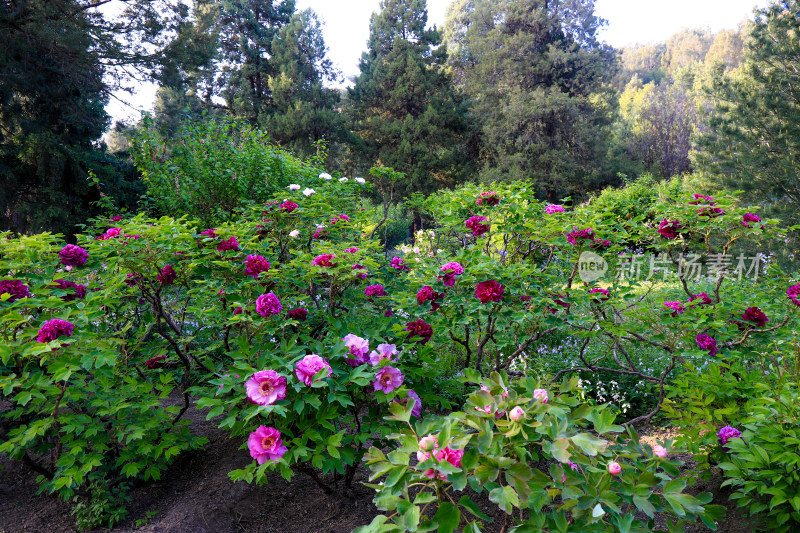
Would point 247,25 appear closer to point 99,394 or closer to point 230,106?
point 230,106

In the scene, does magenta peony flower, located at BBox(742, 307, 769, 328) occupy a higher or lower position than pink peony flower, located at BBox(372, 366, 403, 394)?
higher

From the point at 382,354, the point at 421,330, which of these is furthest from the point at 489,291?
the point at 382,354

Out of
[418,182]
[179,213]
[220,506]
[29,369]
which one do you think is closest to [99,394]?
[29,369]

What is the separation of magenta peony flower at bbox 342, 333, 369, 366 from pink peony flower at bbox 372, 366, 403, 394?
10 cm

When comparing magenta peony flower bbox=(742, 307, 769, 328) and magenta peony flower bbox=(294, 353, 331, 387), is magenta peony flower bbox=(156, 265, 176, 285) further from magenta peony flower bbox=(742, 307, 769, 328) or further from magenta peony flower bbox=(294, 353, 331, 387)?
magenta peony flower bbox=(742, 307, 769, 328)

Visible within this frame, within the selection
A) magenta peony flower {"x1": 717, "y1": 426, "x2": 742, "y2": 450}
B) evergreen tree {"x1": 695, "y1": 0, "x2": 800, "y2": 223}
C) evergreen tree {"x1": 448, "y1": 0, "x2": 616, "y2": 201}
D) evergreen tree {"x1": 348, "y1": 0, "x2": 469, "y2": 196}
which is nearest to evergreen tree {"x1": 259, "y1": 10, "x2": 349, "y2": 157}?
evergreen tree {"x1": 348, "y1": 0, "x2": 469, "y2": 196}

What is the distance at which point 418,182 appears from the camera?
58.4 ft

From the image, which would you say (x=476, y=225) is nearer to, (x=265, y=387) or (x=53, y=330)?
(x=265, y=387)

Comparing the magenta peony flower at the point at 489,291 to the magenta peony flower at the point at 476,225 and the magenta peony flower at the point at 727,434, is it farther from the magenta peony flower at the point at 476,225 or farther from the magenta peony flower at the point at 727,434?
the magenta peony flower at the point at 727,434

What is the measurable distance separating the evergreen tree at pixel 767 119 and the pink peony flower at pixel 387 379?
681cm

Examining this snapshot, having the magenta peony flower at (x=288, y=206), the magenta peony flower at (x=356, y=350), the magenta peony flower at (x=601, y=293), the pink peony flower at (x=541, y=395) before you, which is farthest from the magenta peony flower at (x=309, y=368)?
the magenta peony flower at (x=601, y=293)

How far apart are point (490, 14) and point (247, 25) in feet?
33.7

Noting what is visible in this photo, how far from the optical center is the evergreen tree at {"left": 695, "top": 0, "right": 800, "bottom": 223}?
21.2 feet

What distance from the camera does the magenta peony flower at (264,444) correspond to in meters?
1.61
